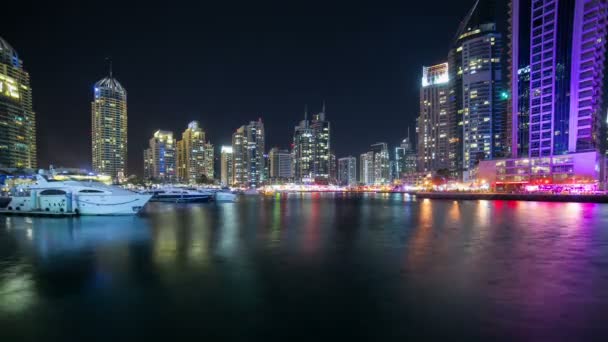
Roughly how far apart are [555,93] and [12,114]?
210 metres

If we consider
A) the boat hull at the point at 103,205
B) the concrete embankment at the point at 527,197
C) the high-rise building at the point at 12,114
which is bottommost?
the concrete embankment at the point at 527,197

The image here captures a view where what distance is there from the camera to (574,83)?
107 m

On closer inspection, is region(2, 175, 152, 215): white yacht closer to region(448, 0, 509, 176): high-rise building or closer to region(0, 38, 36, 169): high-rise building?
region(0, 38, 36, 169): high-rise building

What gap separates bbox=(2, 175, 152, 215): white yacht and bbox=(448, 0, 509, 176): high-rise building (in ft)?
510

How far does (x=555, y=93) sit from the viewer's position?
112875 millimetres

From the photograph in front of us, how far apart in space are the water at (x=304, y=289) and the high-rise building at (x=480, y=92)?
159 meters

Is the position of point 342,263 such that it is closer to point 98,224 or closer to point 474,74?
point 98,224

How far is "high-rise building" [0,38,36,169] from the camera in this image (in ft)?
463

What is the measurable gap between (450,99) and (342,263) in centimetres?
20235

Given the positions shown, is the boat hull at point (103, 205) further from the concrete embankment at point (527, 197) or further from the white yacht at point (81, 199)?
the concrete embankment at point (527, 197)

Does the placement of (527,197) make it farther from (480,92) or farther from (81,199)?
(480,92)

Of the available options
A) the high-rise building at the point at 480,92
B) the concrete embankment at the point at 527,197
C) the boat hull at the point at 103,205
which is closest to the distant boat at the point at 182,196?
the boat hull at the point at 103,205

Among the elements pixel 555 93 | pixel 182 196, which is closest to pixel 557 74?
pixel 555 93

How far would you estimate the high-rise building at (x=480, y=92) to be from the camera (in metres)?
169
